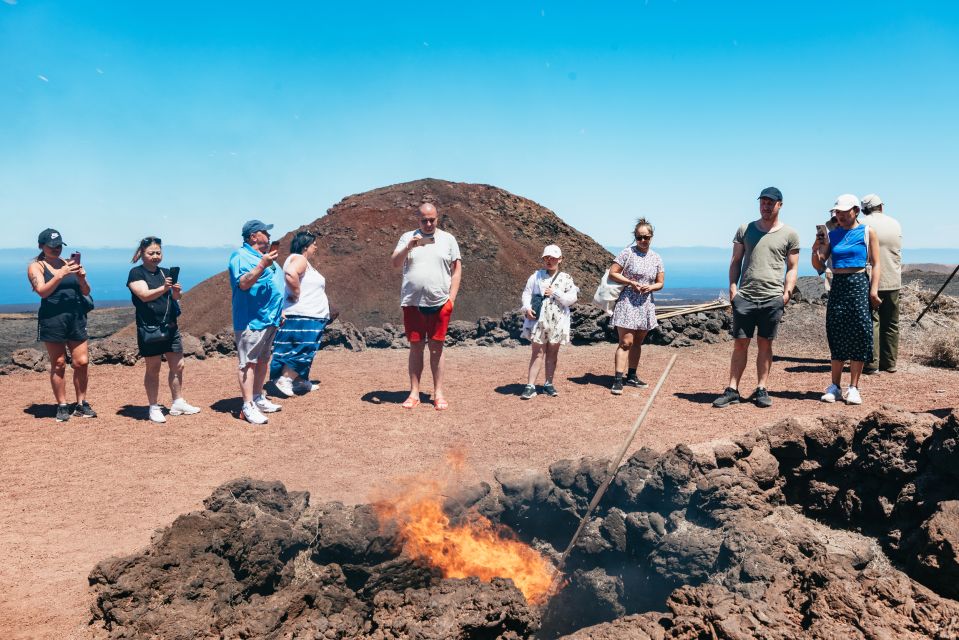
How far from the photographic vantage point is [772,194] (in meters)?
6.71

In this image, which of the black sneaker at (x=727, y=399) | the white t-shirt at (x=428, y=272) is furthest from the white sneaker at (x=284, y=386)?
the black sneaker at (x=727, y=399)

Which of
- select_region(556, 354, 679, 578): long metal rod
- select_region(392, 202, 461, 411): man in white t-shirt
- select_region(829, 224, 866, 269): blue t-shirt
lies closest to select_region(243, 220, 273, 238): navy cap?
select_region(392, 202, 461, 411): man in white t-shirt

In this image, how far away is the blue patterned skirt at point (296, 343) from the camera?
8.25 metres

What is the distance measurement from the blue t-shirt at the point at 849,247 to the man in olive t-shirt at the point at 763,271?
1.44 feet

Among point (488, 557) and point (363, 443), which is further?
point (363, 443)

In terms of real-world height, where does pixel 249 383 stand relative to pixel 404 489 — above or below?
above

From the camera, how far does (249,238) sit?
693 centimetres

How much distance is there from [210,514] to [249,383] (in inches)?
122

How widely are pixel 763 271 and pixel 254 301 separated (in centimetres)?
541

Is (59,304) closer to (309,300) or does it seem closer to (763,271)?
(309,300)

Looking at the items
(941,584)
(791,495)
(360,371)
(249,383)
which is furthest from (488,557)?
(360,371)

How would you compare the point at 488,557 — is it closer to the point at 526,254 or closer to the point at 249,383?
the point at 249,383

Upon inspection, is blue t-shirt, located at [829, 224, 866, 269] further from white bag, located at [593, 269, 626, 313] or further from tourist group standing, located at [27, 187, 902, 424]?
white bag, located at [593, 269, 626, 313]

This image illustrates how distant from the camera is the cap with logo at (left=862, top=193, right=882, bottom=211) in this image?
872 cm
